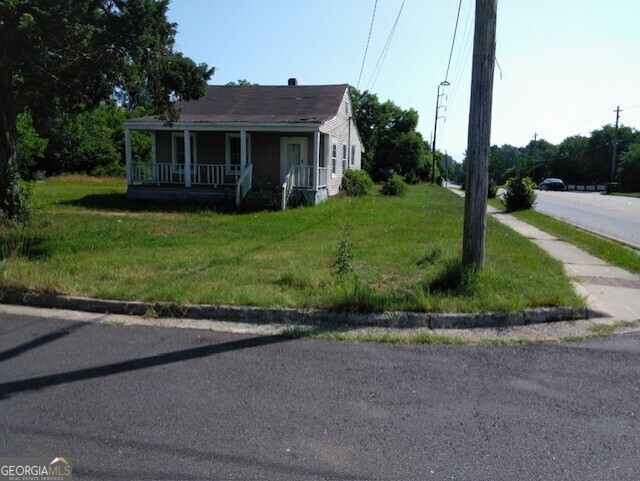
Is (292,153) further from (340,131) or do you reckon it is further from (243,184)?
(340,131)

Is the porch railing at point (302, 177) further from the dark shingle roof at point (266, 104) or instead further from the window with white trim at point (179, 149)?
the window with white trim at point (179, 149)

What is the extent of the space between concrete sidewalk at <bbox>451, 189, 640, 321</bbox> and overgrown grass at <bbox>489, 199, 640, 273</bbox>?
23 cm

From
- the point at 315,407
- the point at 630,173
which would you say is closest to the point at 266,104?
the point at 315,407

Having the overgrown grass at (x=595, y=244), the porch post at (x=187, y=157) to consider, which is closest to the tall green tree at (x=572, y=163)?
the overgrown grass at (x=595, y=244)

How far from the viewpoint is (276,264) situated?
27.0 ft

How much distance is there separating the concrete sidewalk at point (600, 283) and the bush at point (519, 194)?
984 cm

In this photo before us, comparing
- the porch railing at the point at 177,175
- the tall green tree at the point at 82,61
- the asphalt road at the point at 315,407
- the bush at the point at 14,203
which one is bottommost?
the asphalt road at the point at 315,407

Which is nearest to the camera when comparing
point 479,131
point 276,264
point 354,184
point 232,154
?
point 479,131

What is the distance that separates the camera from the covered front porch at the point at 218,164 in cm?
1925

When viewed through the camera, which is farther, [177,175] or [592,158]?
[592,158]

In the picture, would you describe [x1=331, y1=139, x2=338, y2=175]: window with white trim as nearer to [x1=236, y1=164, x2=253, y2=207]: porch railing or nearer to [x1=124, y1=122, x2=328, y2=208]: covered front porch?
[x1=124, y1=122, x2=328, y2=208]: covered front porch

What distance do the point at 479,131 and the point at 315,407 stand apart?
4.38 metres

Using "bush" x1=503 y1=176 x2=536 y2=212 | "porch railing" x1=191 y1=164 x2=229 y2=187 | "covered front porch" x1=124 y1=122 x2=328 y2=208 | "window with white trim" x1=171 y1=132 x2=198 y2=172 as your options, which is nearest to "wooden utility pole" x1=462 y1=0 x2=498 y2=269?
"covered front porch" x1=124 y1=122 x2=328 y2=208

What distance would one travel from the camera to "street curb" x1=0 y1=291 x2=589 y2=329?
5594mm
